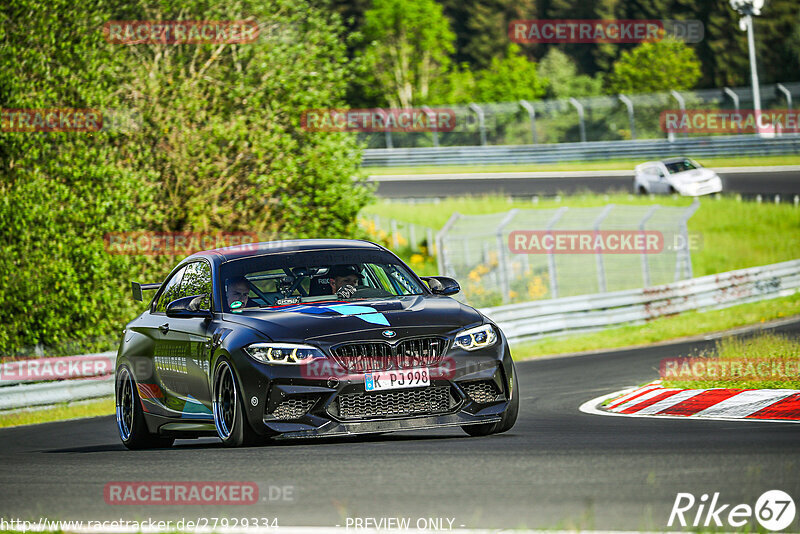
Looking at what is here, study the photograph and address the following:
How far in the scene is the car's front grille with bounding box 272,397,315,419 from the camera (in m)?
8.34

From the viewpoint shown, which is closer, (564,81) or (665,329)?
(665,329)

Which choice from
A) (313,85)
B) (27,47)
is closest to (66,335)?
(27,47)

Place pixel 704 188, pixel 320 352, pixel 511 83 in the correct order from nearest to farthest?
pixel 320 352 → pixel 704 188 → pixel 511 83

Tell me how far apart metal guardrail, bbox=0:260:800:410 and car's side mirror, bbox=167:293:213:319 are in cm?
1239

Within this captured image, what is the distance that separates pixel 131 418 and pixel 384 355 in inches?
127

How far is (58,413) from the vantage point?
17422 millimetres

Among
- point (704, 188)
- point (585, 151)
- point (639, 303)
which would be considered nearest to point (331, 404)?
point (639, 303)

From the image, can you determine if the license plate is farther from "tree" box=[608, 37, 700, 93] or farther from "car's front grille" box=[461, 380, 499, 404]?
"tree" box=[608, 37, 700, 93]

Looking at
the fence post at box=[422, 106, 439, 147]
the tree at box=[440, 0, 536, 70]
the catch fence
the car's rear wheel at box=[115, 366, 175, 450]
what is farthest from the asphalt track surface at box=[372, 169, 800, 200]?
the tree at box=[440, 0, 536, 70]

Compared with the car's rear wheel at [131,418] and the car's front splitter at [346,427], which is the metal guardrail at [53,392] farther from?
the car's front splitter at [346,427]

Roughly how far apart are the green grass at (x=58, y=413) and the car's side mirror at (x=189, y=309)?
8036mm

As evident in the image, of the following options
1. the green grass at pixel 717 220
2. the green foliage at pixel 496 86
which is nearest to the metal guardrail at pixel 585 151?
the green grass at pixel 717 220

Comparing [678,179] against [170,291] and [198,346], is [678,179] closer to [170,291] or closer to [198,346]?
[170,291]

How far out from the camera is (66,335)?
23.1m
